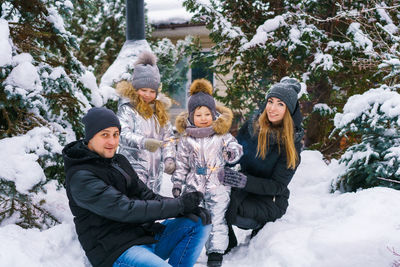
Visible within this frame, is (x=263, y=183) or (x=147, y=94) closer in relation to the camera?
(x=263, y=183)

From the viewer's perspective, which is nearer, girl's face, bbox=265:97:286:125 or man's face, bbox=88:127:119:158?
man's face, bbox=88:127:119:158

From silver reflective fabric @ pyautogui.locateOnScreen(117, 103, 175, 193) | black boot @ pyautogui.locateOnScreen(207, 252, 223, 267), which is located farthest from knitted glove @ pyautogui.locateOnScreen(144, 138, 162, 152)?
black boot @ pyautogui.locateOnScreen(207, 252, 223, 267)

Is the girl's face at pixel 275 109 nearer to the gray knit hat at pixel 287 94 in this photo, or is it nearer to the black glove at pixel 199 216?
the gray knit hat at pixel 287 94

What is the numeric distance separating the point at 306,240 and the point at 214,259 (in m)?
0.87

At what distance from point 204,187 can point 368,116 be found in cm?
204

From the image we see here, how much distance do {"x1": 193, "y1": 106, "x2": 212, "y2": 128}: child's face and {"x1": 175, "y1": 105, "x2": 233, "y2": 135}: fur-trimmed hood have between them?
2.9 inches

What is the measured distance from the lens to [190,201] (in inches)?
103

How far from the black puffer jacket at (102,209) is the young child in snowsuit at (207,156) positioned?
846 millimetres

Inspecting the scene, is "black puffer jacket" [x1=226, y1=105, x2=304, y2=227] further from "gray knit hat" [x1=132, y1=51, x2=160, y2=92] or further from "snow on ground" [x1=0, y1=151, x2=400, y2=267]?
"gray knit hat" [x1=132, y1=51, x2=160, y2=92]

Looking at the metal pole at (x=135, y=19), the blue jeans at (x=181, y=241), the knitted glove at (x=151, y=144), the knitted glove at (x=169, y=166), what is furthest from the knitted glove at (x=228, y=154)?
the metal pole at (x=135, y=19)

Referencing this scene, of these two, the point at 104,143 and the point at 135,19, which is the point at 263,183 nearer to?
Result: the point at 104,143

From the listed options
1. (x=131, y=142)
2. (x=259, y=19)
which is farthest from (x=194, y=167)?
(x=259, y=19)

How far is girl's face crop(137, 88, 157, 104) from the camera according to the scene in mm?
3712

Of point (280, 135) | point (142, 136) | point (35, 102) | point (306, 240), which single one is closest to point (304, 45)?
point (280, 135)
